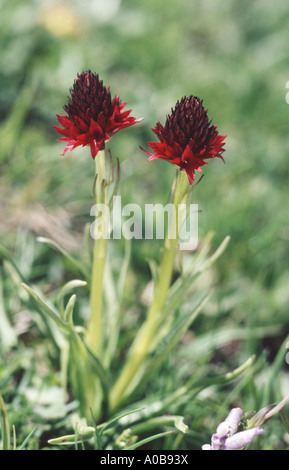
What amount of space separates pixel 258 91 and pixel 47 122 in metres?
1.20

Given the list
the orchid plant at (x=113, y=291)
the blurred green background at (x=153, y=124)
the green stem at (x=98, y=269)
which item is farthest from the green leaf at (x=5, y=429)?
the blurred green background at (x=153, y=124)

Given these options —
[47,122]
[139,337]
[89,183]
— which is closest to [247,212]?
[89,183]

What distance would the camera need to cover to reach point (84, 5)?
2740mm

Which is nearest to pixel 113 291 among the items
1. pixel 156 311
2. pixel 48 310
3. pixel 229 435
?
pixel 156 311

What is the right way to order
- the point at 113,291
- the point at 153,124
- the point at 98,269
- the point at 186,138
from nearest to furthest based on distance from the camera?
1. the point at 186,138
2. the point at 98,269
3. the point at 113,291
4. the point at 153,124

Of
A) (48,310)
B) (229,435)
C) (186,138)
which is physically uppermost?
(186,138)

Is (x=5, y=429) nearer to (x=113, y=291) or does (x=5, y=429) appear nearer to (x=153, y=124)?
(x=113, y=291)

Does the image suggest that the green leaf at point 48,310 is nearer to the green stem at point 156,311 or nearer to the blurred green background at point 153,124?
the green stem at point 156,311

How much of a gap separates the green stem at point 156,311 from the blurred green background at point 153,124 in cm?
37

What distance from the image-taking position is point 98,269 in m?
1.02

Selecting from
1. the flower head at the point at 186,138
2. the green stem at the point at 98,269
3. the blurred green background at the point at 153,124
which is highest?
the blurred green background at the point at 153,124

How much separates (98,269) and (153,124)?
4.57 ft

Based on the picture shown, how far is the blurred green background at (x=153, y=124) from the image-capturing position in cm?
164

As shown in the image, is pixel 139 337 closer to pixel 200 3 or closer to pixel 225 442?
pixel 225 442
